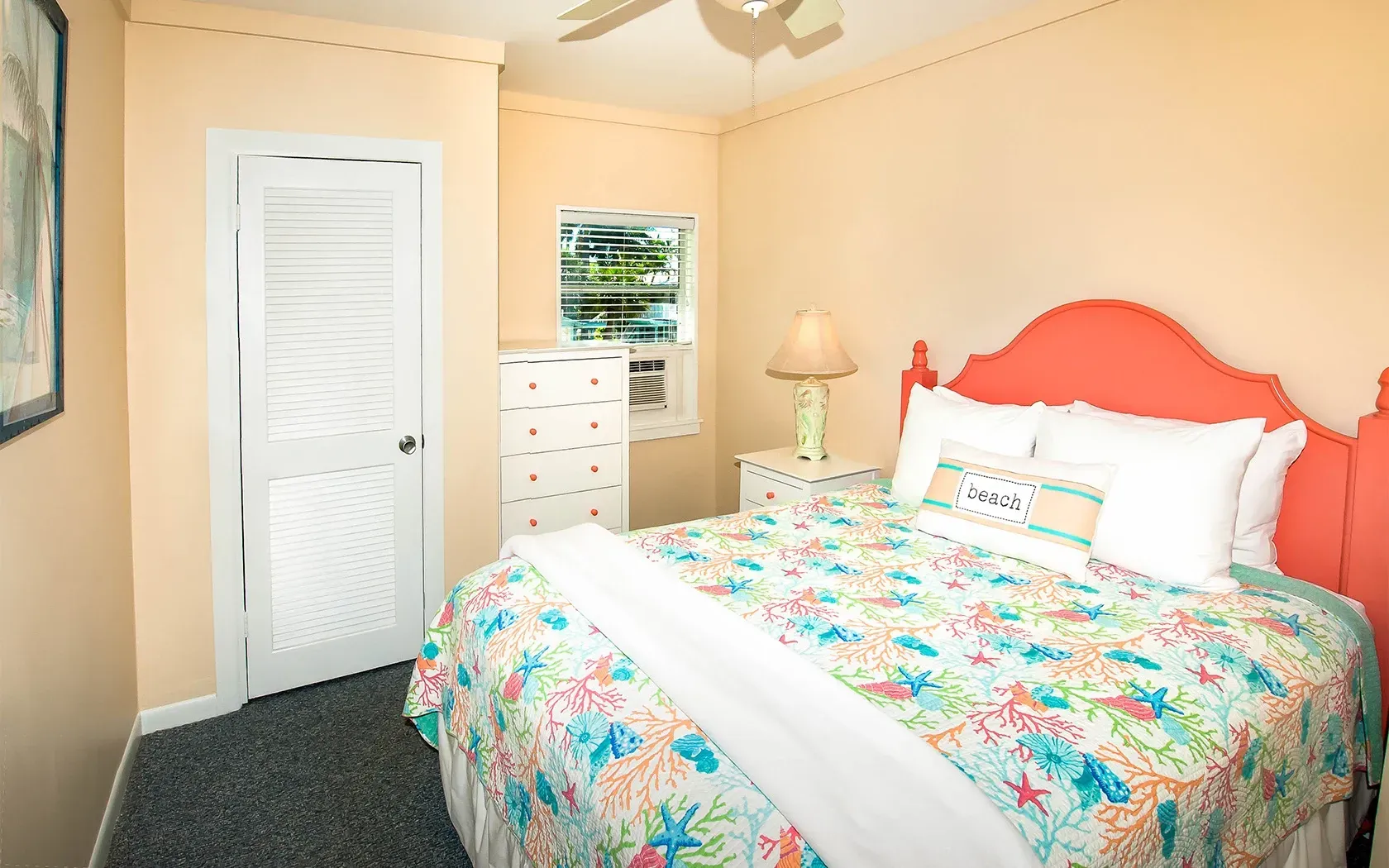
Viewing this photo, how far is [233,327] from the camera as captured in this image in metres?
3.02

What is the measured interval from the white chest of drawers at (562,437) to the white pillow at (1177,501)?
2.23m

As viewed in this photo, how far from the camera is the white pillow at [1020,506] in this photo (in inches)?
91.7

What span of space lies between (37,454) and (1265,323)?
3.20 m

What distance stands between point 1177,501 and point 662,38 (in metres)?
2.56

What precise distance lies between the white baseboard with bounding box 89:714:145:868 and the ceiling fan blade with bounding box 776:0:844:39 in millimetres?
2912

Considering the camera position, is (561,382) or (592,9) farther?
(561,382)

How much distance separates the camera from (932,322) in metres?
3.49

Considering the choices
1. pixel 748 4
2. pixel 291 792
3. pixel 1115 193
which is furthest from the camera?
pixel 1115 193

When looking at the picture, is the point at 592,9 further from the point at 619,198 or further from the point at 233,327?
the point at 619,198

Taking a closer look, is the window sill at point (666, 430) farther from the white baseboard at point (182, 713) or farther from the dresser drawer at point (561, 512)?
the white baseboard at point (182, 713)

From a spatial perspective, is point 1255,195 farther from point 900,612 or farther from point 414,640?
point 414,640

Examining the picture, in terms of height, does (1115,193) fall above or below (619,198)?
below

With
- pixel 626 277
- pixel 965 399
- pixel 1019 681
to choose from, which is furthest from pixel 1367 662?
pixel 626 277

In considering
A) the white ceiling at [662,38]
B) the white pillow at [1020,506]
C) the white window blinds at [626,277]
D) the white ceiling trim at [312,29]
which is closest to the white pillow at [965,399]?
the white pillow at [1020,506]
